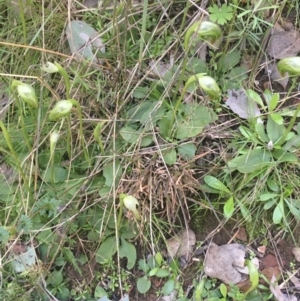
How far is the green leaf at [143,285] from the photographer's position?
47.8 inches

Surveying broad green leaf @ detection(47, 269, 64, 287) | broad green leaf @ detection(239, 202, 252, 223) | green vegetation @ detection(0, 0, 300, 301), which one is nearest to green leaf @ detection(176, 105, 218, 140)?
green vegetation @ detection(0, 0, 300, 301)

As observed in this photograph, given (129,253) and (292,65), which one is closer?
(292,65)

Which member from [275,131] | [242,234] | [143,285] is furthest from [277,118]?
[143,285]

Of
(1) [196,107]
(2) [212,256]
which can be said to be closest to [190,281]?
(2) [212,256]

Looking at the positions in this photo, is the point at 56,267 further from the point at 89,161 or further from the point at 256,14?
the point at 256,14

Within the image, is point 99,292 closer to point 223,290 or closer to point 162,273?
point 162,273

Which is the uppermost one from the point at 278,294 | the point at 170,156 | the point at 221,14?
the point at 221,14

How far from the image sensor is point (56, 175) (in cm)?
126

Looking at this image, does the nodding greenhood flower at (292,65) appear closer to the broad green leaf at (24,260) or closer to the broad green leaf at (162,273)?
the broad green leaf at (162,273)

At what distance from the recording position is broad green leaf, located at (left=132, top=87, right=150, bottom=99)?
4.28ft

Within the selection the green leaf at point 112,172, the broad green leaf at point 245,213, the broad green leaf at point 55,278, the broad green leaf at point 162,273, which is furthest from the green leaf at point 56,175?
the broad green leaf at point 245,213

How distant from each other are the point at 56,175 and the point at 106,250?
8.8 inches

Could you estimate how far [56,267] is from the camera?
1244 mm

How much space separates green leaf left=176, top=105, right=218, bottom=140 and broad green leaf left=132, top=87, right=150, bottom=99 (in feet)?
0.37
